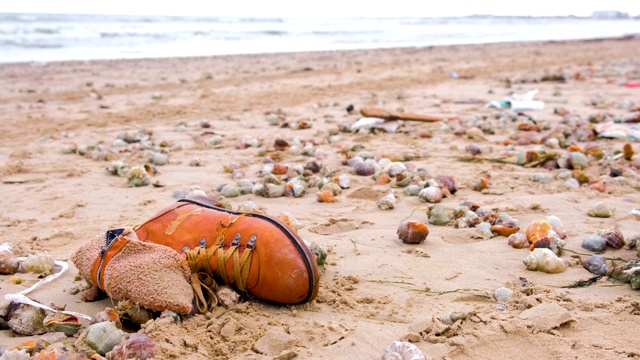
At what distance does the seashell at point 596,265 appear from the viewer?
8.10ft

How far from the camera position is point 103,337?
1.91 meters

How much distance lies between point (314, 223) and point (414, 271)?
832 millimetres

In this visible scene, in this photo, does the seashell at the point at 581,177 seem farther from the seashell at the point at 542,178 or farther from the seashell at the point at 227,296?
the seashell at the point at 227,296

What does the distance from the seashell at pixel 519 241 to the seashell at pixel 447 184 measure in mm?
923

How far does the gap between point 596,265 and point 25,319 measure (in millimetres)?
2255

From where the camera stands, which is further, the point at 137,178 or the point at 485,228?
the point at 137,178

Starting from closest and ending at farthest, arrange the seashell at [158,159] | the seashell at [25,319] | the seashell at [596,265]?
the seashell at [25,319] < the seashell at [596,265] < the seashell at [158,159]

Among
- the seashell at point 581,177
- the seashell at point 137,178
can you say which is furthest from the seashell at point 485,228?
the seashell at point 137,178

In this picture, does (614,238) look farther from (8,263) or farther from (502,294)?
(8,263)

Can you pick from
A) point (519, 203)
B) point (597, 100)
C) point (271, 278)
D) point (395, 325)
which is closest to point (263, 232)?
point (271, 278)

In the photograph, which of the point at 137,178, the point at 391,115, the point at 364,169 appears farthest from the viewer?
the point at 391,115

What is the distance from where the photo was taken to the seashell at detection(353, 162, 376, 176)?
14.1 ft

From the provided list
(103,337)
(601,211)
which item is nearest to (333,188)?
(601,211)

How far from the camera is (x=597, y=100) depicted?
7516 mm
